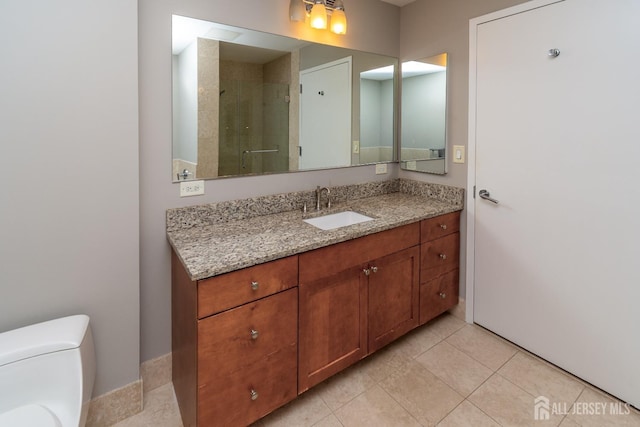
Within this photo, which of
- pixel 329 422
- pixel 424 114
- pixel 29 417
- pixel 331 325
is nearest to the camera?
pixel 29 417

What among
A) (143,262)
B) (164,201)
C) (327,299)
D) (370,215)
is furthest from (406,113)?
(143,262)

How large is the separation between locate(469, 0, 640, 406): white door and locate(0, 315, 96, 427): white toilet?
2237mm

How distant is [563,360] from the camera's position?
1914 millimetres

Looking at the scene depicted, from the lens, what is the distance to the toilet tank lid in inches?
45.2

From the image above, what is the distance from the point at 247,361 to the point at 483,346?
1558 mm

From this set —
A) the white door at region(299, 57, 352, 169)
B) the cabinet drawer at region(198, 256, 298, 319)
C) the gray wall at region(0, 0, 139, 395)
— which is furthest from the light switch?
the gray wall at region(0, 0, 139, 395)

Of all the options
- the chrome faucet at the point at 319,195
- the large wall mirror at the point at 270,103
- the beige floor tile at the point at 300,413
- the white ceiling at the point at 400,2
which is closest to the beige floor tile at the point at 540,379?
the beige floor tile at the point at 300,413

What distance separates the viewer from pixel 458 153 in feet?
7.62

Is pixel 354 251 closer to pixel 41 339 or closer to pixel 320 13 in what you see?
pixel 41 339

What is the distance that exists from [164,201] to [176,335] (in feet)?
2.18

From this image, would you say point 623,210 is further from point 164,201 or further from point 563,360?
point 164,201

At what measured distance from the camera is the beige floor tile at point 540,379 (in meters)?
1.76

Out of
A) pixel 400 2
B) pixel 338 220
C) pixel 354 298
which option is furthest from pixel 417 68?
pixel 354 298

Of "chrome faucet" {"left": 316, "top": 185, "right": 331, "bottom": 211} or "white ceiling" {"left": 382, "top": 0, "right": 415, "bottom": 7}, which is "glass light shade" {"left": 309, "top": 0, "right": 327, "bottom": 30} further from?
"chrome faucet" {"left": 316, "top": 185, "right": 331, "bottom": 211}
